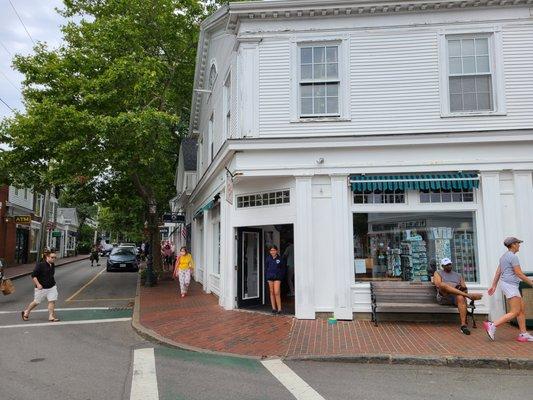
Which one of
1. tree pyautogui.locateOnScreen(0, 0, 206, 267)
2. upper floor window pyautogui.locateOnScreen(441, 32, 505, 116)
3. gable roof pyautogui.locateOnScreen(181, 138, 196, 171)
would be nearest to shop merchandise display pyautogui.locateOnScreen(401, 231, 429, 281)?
upper floor window pyautogui.locateOnScreen(441, 32, 505, 116)

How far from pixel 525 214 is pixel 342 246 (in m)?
3.94

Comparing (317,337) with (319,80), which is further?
(319,80)

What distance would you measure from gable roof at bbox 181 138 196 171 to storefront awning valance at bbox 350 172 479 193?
13138 millimetres

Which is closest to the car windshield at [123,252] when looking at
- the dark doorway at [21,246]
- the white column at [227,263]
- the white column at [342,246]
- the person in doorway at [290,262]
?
the dark doorway at [21,246]

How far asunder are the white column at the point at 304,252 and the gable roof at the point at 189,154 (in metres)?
12.3

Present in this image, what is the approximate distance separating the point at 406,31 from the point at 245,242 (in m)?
6.41

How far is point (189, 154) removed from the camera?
22.4m

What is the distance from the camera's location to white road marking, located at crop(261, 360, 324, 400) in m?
5.48

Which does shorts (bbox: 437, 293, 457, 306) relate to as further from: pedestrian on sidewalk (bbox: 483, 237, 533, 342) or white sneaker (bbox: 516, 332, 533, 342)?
white sneaker (bbox: 516, 332, 533, 342)

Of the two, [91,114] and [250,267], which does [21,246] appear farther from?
[250,267]

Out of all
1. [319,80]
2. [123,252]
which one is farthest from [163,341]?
[123,252]

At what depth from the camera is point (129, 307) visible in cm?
1334

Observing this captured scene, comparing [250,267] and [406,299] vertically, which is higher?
[250,267]

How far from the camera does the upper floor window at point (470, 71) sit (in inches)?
406
